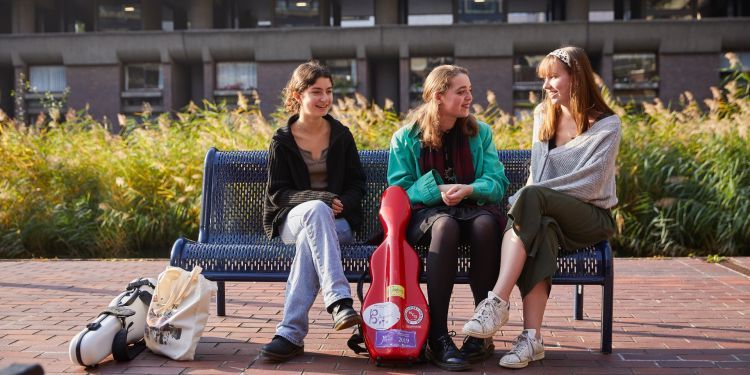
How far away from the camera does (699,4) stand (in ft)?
101

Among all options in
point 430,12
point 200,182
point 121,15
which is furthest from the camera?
point 121,15

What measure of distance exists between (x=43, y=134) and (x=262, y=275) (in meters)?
7.88

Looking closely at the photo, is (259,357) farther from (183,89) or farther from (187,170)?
(183,89)

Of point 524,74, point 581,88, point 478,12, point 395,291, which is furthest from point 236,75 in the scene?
point 395,291

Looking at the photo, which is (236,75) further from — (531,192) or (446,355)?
(446,355)

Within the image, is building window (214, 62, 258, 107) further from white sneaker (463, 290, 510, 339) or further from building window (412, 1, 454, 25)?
white sneaker (463, 290, 510, 339)

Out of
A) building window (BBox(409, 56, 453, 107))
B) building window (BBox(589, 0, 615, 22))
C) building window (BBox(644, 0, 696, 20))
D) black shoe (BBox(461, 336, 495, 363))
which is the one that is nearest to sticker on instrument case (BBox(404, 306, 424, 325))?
black shoe (BBox(461, 336, 495, 363))

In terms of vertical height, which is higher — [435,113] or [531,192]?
[435,113]

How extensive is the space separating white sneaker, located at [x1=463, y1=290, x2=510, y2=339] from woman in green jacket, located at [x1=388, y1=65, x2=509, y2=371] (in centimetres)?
14

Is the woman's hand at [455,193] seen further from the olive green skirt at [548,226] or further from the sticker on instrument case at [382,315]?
the sticker on instrument case at [382,315]

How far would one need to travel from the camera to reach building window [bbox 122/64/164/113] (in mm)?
31141

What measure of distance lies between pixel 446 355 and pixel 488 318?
0.28 meters

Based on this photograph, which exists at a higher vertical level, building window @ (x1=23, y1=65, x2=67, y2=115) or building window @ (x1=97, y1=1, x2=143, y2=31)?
building window @ (x1=97, y1=1, x2=143, y2=31)

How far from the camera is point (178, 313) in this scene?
3.95m
